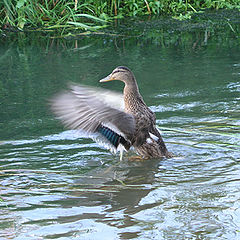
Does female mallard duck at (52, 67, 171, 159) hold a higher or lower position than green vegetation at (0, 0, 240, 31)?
lower

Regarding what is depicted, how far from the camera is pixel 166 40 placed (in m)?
9.53

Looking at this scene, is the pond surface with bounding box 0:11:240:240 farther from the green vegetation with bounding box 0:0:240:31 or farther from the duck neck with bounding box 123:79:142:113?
the green vegetation with bounding box 0:0:240:31

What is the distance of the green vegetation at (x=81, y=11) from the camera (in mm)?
9883

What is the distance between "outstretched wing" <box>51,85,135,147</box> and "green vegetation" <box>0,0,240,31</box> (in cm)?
499

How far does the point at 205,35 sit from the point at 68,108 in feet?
19.2

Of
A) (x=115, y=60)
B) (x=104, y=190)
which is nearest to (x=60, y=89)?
(x=115, y=60)

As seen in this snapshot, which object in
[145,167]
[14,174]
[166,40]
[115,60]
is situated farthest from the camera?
[166,40]

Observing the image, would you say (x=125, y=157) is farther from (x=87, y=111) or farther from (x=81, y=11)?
(x=81, y=11)

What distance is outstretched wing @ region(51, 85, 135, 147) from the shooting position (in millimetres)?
4594

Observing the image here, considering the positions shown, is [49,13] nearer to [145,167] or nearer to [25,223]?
[145,167]

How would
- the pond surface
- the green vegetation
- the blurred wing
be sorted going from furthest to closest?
the green vegetation
the blurred wing
the pond surface

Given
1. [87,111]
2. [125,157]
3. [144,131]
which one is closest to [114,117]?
[87,111]

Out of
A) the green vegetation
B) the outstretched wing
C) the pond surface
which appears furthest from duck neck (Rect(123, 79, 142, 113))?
the green vegetation

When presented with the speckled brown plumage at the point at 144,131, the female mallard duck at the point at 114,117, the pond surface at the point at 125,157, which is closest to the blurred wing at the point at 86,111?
the female mallard duck at the point at 114,117
